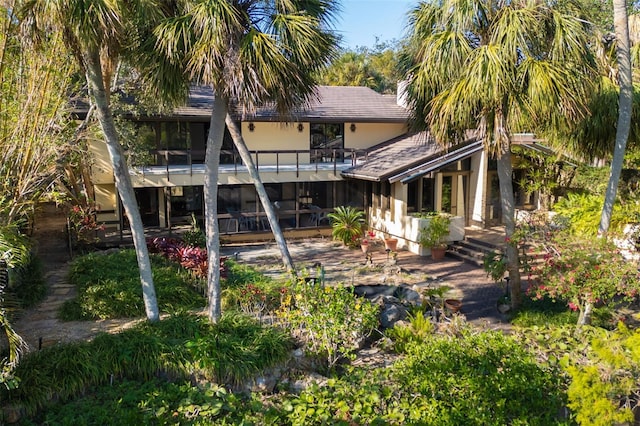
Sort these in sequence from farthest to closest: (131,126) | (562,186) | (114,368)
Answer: (562,186)
(131,126)
(114,368)

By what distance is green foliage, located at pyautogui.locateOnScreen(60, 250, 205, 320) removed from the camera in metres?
10.1

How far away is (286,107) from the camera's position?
8.95 m

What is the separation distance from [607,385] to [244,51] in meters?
7.23

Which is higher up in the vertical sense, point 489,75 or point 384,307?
point 489,75

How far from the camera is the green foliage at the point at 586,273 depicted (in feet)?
29.7

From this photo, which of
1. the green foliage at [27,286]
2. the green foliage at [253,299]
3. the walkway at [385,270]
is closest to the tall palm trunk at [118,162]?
the green foliage at [253,299]

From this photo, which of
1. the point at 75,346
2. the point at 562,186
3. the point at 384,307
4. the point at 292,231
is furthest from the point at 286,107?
the point at 562,186

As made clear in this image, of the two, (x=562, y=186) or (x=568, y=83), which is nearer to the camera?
(x=568, y=83)

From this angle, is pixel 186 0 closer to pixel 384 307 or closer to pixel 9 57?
pixel 9 57

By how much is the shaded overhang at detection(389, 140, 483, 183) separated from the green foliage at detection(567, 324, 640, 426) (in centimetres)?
1047

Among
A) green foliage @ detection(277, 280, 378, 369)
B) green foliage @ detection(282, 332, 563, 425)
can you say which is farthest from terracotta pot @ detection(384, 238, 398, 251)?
green foliage @ detection(282, 332, 563, 425)

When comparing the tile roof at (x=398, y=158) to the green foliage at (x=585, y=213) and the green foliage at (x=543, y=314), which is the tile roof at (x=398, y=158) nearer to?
the green foliage at (x=585, y=213)

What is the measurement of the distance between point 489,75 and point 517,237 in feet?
12.2

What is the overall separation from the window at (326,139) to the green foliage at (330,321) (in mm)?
13030
